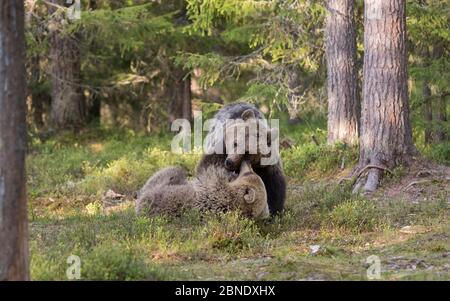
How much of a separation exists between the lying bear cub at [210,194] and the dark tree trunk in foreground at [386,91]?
3.18 m

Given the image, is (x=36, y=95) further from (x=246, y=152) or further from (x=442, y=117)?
(x=246, y=152)

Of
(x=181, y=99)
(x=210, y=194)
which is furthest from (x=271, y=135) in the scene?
(x=181, y=99)

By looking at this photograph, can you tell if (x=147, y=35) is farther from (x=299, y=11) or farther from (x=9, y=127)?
(x=9, y=127)

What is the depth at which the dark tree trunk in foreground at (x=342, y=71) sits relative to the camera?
53.3ft

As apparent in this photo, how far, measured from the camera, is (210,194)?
10.9m

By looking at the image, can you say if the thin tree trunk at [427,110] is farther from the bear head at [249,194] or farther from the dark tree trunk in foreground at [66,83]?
the dark tree trunk in foreground at [66,83]

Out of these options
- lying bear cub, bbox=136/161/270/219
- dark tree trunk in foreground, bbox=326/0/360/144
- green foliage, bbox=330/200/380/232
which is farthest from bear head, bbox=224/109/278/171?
dark tree trunk in foreground, bbox=326/0/360/144

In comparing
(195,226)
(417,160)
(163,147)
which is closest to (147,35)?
(163,147)

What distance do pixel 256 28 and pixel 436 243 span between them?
10.5 meters

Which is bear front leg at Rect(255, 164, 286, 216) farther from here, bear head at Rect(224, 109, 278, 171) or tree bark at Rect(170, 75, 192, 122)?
tree bark at Rect(170, 75, 192, 122)

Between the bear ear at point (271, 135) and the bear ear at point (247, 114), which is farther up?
the bear ear at point (247, 114)

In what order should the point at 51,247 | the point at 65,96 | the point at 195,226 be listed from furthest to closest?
1. the point at 65,96
2. the point at 195,226
3. the point at 51,247

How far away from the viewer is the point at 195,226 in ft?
34.2

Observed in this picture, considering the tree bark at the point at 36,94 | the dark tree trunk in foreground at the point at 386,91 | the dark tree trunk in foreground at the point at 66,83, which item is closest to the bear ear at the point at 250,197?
the dark tree trunk in foreground at the point at 386,91
